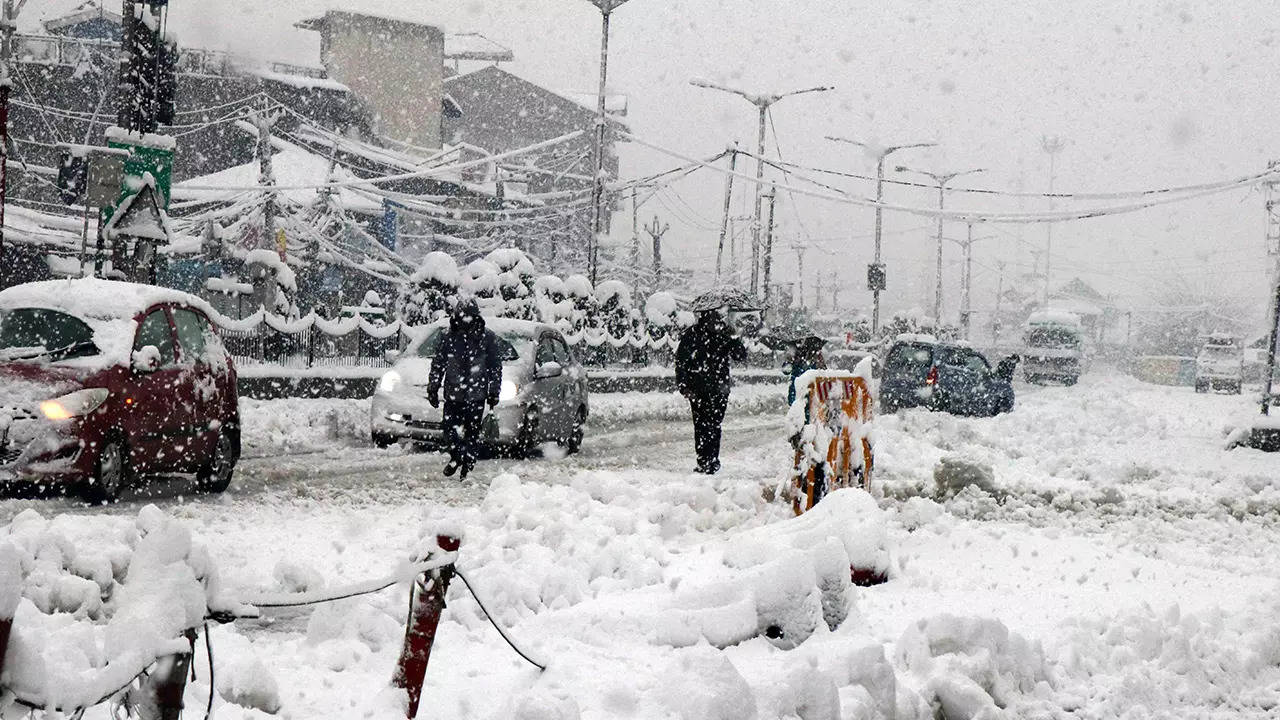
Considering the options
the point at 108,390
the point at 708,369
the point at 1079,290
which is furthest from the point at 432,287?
the point at 1079,290

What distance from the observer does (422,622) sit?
4113 mm

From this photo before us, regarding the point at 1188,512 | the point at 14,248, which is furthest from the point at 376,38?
the point at 1188,512

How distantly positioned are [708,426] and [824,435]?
12.6ft

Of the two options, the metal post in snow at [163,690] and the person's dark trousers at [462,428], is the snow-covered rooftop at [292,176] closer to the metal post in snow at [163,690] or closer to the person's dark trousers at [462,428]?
the person's dark trousers at [462,428]

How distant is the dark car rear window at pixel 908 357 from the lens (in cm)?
2409

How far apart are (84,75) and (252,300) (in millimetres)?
21316

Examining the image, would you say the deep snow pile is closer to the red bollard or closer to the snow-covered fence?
the red bollard

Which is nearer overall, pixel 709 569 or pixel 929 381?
pixel 709 569

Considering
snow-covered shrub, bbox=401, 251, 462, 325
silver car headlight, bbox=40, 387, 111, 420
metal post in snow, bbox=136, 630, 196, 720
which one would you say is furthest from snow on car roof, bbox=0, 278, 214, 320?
snow-covered shrub, bbox=401, 251, 462, 325

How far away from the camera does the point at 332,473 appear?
11.9 m

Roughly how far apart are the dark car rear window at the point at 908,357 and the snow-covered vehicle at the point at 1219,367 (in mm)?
28527

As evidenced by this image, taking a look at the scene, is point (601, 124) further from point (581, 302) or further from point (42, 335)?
point (42, 335)

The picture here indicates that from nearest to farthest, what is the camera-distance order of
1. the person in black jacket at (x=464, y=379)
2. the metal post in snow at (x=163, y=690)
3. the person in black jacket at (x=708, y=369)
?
the metal post in snow at (x=163, y=690) < the person in black jacket at (x=464, y=379) < the person in black jacket at (x=708, y=369)

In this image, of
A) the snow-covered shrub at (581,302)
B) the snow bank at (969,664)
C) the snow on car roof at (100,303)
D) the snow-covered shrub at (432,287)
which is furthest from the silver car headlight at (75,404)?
the snow-covered shrub at (581,302)
